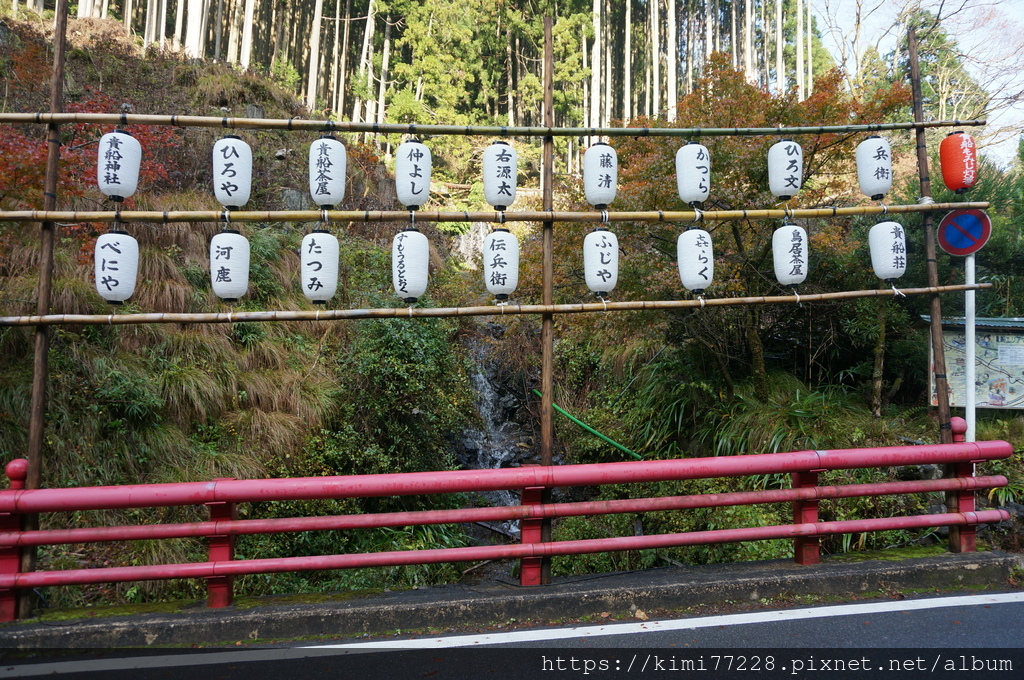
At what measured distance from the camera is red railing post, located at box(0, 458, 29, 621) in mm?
3600

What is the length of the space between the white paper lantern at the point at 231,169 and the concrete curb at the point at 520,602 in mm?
3079

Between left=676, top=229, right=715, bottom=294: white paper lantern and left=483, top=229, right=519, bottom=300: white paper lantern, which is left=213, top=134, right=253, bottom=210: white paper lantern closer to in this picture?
left=483, top=229, right=519, bottom=300: white paper lantern

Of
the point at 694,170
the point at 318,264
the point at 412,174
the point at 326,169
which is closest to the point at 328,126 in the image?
the point at 326,169

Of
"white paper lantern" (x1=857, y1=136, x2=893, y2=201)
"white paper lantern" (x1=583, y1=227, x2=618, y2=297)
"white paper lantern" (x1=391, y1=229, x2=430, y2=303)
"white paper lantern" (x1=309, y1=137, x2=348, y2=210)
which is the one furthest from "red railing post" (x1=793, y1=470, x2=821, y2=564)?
"white paper lantern" (x1=309, y1=137, x2=348, y2=210)

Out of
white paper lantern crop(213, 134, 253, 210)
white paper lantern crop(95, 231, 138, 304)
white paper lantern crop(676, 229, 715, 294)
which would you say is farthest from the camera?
white paper lantern crop(676, 229, 715, 294)

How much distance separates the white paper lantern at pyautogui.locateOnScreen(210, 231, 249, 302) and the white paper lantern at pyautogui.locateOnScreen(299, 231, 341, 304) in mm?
470

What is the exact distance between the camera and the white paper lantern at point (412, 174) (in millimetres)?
4648

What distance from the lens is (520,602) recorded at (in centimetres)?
367

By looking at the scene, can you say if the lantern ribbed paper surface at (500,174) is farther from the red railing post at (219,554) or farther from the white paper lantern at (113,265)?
the red railing post at (219,554)

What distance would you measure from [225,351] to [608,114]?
24261mm

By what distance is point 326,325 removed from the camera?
8938mm

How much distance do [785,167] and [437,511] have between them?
4.33 m

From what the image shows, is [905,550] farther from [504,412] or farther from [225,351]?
[225,351]

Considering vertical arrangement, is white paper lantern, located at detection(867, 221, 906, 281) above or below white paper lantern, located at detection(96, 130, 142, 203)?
below
